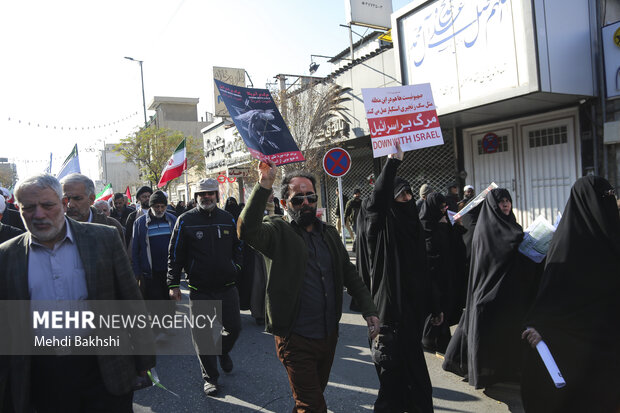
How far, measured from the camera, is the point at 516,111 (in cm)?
943

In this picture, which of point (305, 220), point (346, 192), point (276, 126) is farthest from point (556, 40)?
point (346, 192)

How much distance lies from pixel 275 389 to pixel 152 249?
7.43 feet

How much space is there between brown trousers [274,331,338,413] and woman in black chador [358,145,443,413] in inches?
19.6

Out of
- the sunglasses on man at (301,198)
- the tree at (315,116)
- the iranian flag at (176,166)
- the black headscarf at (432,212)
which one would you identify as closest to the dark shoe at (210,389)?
the sunglasses on man at (301,198)

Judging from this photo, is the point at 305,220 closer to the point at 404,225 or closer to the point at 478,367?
the point at 404,225

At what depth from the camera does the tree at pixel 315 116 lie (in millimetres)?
13180

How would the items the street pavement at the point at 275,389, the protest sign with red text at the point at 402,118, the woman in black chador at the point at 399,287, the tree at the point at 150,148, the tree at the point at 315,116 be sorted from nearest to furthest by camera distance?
the woman in black chador at the point at 399,287 → the street pavement at the point at 275,389 → the protest sign with red text at the point at 402,118 → the tree at the point at 315,116 → the tree at the point at 150,148

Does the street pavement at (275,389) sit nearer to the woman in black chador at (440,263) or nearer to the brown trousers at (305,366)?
the woman in black chador at (440,263)

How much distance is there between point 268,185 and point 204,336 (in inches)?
89.4

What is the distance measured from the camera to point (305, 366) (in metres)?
2.52

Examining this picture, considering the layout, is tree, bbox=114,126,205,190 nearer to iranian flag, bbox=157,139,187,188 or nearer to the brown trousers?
iranian flag, bbox=157,139,187,188

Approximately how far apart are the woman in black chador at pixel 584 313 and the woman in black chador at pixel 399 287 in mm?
768

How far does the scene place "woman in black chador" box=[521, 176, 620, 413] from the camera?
2.66 m

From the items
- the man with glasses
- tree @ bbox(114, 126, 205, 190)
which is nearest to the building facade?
tree @ bbox(114, 126, 205, 190)
